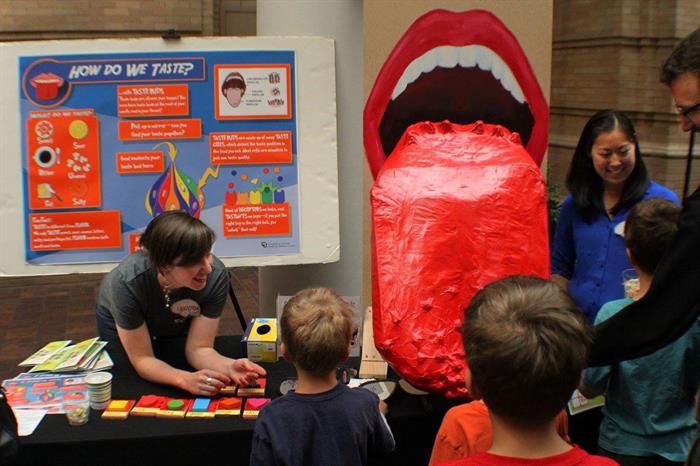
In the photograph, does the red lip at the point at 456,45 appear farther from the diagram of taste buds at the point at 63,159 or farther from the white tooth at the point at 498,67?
the diagram of taste buds at the point at 63,159

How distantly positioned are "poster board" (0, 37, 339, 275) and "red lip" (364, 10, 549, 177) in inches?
16.9

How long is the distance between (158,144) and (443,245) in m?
1.57

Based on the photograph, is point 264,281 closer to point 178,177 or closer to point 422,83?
point 178,177

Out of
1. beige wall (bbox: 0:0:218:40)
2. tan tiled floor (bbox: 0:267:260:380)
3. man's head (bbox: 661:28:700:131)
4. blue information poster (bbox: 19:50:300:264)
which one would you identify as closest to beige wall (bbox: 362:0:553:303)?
blue information poster (bbox: 19:50:300:264)

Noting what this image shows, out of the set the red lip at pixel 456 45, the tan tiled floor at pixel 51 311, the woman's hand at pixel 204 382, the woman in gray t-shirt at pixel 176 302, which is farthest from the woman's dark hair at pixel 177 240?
the tan tiled floor at pixel 51 311

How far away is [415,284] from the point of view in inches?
83.0

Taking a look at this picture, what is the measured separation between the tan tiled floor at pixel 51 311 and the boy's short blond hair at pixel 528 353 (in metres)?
4.14

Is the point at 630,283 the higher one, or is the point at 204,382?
the point at 630,283

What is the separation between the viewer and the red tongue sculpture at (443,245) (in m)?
2.00

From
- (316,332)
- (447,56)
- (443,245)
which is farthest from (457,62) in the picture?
(316,332)

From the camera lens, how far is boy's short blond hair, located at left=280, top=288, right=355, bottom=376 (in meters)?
1.72

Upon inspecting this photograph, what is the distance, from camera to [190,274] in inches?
92.2

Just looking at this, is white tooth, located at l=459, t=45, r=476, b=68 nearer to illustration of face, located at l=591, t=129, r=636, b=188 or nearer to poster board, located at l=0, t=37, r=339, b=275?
illustration of face, located at l=591, t=129, r=636, b=188

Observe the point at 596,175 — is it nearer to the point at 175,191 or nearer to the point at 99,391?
the point at 175,191
